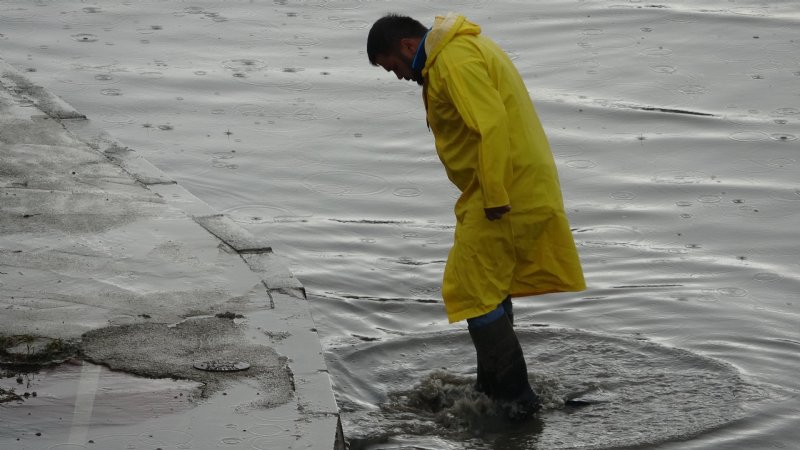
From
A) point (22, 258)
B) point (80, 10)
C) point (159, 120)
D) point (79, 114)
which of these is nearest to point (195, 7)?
point (80, 10)

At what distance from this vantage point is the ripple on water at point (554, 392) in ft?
19.6

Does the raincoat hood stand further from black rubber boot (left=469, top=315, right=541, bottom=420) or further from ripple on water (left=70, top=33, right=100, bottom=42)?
ripple on water (left=70, top=33, right=100, bottom=42)

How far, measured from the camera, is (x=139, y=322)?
19.9 feet

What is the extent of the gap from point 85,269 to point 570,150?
14.5 ft

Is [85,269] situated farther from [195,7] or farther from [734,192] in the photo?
[195,7]

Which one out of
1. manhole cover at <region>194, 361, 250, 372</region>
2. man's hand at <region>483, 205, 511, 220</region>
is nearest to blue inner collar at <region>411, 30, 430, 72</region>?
man's hand at <region>483, 205, 511, 220</region>

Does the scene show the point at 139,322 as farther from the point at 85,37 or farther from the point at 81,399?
the point at 85,37

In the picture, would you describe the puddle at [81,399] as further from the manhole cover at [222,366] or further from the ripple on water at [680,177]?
the ripple on water at [680,177]

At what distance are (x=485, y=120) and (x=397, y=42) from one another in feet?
1.90

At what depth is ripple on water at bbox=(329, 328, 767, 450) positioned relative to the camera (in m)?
5.97

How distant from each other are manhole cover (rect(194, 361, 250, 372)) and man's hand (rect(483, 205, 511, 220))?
1.23m

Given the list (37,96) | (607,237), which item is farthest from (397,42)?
(37,96)

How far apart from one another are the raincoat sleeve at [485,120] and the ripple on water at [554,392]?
A: 3.90 ft

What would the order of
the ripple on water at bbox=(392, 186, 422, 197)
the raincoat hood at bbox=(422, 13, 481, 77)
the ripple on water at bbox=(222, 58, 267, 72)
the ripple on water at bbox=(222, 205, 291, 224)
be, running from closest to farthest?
the raincoat hood at bbox=(422, 13, 481, 77), the ripple on water at bbox=(222, 205, 291, 224), the ripple on water at bbox=(392, 186, 422, 197), the ripple on water at bbox=(222, 58, 267, 72)
